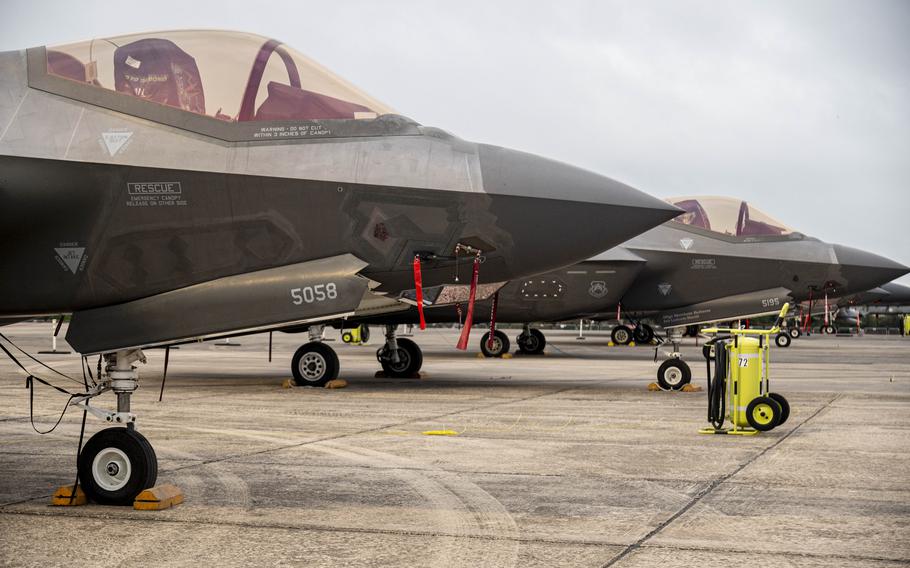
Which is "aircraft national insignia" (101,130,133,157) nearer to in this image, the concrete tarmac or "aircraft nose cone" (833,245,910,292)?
the concrete tarmac

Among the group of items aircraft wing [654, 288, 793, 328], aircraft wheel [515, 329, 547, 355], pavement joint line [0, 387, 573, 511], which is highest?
aircraft wing [654, 288, 793, 328]

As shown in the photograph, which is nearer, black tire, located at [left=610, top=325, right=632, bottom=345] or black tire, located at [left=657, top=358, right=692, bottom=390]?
black tire, located at [left=657, top=358, right=692, bottom=390]

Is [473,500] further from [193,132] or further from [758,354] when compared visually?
[758,354]

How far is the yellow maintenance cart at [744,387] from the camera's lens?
9.50 meters

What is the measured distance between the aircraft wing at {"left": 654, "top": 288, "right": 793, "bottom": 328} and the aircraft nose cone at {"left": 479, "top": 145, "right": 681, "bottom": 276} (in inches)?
500

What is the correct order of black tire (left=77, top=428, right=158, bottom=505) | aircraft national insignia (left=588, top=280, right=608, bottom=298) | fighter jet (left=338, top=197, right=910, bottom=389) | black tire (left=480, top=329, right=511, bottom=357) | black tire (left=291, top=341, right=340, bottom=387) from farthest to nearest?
black tire (left=480, top=329, right=511, bottom=357) → aircraft national insignia (left=588, top=280, right=608, bottom=298) → fighter jet (left=338, top=197, right=910, bottom=389) → black tire (left=291, top=341, right=340, bottom=387) → black tire (left=77, top=428, right=158, bottom=505)

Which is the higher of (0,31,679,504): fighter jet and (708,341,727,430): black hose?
(0,31,679,504): fighter jet

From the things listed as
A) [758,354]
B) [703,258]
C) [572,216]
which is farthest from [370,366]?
[572,216]

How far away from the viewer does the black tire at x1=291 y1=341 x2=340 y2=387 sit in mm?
15344

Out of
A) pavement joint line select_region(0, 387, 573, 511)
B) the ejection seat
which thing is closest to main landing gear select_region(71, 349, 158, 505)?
pavement joint line select_region(0, 387, 573, 511)

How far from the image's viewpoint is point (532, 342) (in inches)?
1109

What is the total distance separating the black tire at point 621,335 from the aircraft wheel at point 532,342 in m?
6.85

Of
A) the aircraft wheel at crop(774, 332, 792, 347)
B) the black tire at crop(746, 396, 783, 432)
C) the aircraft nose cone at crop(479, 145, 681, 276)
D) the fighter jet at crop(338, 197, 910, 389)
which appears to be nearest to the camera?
the aircraft nose cone at crop(479, 145, 681, 276)

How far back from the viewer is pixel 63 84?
A: 5.93 meters
